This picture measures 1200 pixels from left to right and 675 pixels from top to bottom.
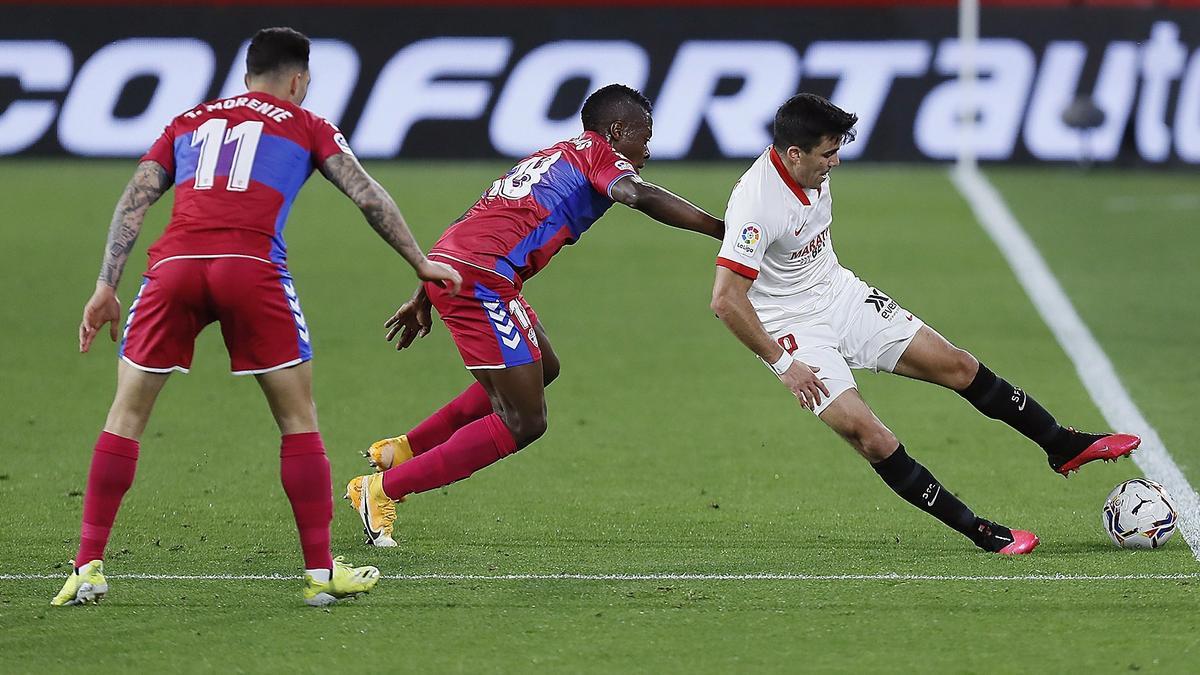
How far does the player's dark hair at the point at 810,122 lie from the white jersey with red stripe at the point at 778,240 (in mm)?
176

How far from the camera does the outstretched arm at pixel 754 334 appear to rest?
6230 mm

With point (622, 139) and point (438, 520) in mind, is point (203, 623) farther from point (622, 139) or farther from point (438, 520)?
point (622, 139)

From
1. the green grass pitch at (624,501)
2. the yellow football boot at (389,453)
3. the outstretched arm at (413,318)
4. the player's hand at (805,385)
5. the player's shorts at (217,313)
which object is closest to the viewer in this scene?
the green grass pitch at (624,501)

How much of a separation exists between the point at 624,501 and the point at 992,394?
1.66 meters

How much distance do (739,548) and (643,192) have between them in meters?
1.42

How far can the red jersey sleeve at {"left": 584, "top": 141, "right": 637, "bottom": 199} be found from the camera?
648 centimetres

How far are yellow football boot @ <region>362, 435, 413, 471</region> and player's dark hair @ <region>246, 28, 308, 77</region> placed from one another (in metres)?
1.96

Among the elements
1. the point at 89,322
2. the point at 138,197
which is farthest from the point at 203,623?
the point at 138,197

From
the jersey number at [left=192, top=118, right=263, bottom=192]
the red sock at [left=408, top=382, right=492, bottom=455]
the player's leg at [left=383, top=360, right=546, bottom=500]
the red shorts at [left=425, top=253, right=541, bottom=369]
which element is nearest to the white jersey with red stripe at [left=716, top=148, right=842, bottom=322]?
the red shorts at [left=425, top=253, right=541, bottom=369]

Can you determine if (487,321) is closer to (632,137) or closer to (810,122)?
(632,137)

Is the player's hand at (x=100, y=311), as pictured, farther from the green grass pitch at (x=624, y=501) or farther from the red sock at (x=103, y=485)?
the green grass pitch at (x=624, y=501)

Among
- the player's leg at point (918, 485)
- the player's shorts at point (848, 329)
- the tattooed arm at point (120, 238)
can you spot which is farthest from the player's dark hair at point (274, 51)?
the player's leg at point (918, 485)

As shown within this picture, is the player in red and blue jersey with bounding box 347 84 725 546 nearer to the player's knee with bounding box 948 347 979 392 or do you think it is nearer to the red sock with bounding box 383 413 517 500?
the red sock with bounding box 383 413 517 500

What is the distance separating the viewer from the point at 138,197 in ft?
18.0
